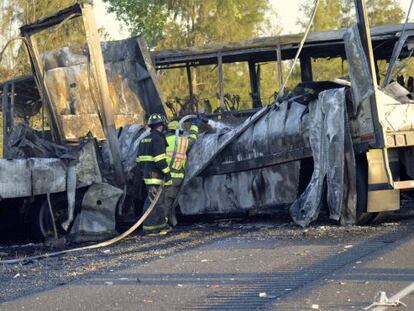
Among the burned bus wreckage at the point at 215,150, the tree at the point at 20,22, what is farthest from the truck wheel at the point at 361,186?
the tree at the point at 20,22

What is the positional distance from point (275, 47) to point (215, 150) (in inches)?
231

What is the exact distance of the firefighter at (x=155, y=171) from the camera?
32.6 ft

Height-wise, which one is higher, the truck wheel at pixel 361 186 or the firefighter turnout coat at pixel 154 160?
the firefighter turnout coat at pixel 154 160

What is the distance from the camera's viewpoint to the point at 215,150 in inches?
398

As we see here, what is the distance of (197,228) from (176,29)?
23033 millimetres

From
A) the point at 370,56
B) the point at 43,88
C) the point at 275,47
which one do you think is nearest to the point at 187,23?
the point at 275,47

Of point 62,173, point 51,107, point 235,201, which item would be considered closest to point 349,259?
point 235,201

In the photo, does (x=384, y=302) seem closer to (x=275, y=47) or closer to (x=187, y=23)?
(x=275, y=47)

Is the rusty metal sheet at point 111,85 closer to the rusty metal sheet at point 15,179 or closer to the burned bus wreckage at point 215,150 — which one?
the burned bus wreckage at point 215,150

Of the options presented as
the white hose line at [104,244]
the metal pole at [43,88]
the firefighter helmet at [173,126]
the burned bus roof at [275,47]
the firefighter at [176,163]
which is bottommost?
the white hose line at [104,244]

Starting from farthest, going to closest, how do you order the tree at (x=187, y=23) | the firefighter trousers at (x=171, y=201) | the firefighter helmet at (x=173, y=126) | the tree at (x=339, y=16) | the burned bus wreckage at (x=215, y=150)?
the tree at (x=339, y=16), the tree at (x=187, y=23), the firefighter helmet at (x=173, y=126), the firefighter trousers at (x=171, y=201), the burned bus wreckage at (x=215, y=150)

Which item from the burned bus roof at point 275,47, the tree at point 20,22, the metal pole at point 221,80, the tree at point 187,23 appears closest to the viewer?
the burned bus roof at point 275,47

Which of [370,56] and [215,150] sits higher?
[370,56]

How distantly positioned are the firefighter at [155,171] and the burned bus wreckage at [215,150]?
469mm
